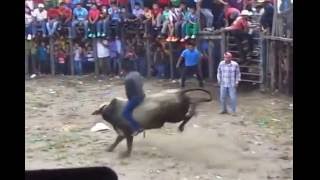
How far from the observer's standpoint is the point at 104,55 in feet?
40.8

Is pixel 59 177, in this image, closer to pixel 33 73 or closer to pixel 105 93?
pixel 105 93

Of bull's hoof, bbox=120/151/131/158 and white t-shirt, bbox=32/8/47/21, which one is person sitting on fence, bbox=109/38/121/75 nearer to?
white t-shirt, bbox=32/8/47/21

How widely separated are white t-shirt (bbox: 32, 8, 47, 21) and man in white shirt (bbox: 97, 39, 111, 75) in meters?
1.17

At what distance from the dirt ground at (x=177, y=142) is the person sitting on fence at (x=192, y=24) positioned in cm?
86

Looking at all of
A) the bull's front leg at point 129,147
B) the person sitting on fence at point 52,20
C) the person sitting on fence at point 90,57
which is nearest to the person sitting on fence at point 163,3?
the person sitting on fence at point 90,57

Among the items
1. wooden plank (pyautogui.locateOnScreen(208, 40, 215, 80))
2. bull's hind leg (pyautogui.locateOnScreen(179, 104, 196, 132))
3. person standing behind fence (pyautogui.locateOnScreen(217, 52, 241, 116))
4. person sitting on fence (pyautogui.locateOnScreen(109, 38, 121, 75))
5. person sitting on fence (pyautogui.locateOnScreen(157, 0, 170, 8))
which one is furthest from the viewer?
person sitting on fence (pyautogui.locateOnScreen(109, 38, 121, 75))

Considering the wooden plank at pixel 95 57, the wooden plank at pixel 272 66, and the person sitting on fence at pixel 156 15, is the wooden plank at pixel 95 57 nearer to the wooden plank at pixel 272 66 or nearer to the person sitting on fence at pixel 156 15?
the person sitting on fence at pixel 156 15

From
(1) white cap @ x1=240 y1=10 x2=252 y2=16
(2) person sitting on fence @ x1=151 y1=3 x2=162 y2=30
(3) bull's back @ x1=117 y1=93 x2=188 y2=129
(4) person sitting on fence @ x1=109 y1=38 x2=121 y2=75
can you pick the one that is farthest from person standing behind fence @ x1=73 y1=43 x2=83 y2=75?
(3) bull's back @ x1=117 y1=93 x2=188 y2=129

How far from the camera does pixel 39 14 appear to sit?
12242 millimetres

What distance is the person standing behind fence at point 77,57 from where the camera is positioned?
12541 mm

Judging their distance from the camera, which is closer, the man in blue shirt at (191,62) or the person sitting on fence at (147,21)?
the man in blue shirt at (191,62)

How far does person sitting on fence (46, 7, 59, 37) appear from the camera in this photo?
40.0 feet

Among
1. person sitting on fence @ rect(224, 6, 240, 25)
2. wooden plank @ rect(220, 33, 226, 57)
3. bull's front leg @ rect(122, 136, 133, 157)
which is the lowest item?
bull's front leg @ rect(122, 136, 133, 157)

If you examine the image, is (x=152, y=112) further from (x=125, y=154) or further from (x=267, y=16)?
(x=267, y=16)
